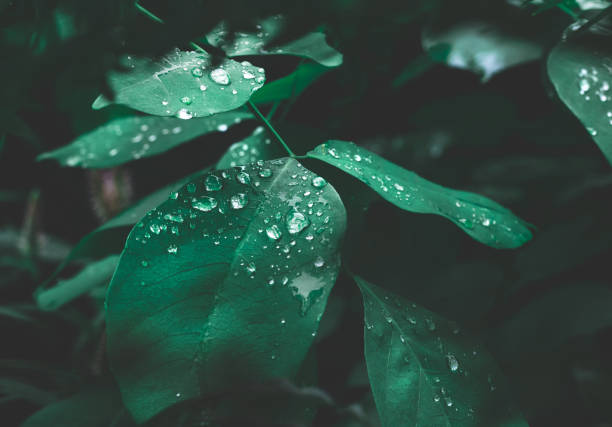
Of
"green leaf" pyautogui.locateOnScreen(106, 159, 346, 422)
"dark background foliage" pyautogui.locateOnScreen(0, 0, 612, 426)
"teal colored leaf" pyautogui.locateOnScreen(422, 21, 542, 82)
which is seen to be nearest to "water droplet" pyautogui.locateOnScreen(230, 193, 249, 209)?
"green leaf" pyautogui.locateOnScreen(106, 159, 346, 422)

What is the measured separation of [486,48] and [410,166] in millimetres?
305

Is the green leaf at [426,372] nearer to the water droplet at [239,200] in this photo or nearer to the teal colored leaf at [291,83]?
the water droplet at [239,200]

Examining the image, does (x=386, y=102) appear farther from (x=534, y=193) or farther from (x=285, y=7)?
(x=285, y=7)

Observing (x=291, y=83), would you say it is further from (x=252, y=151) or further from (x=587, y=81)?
(x=587, y=81)

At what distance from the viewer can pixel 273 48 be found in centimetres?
42

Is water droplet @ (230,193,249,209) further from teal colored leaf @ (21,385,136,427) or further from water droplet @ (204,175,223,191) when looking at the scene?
teal colored leaf @ (21,385,136,427)

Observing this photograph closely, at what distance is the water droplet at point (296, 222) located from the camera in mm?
350

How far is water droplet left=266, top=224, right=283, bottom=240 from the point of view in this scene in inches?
13.7

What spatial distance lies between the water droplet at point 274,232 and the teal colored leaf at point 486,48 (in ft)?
1.51

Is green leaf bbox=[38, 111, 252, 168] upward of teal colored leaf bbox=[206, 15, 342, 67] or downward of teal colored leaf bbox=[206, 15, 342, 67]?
downward

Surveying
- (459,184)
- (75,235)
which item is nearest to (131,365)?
(459,184)

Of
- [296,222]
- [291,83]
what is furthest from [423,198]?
[291,83]

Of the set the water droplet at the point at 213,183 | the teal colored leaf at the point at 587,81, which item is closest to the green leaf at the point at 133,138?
the water droplet at the point at 213,183

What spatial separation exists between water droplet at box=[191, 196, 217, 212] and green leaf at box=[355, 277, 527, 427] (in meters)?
0.15
